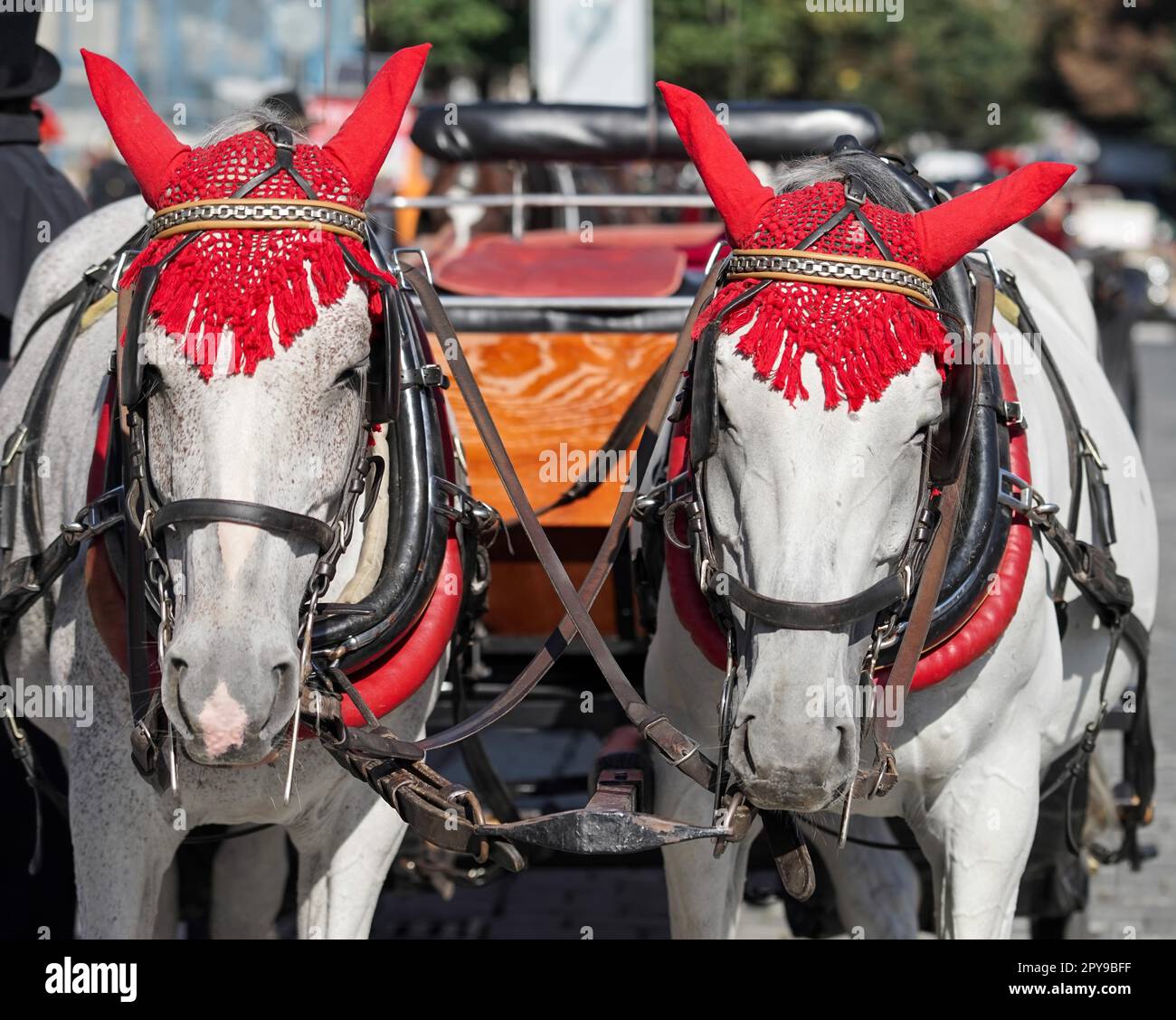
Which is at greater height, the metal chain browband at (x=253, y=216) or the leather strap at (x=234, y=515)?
the metal chain browband at (x=253, y=216)

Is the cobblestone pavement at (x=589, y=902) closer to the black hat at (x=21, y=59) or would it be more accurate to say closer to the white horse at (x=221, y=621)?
the white horse at (x=221, y=621)

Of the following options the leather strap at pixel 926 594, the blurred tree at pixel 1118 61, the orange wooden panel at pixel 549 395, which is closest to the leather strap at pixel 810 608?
the leather strap at pixel 926 594

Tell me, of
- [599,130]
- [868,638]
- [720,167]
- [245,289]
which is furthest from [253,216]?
[599,130]

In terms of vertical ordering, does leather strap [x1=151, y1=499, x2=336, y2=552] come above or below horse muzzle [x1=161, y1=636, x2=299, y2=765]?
above

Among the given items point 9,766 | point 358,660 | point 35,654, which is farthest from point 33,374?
point 358,660

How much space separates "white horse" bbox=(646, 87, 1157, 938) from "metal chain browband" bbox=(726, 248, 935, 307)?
0.12 meters

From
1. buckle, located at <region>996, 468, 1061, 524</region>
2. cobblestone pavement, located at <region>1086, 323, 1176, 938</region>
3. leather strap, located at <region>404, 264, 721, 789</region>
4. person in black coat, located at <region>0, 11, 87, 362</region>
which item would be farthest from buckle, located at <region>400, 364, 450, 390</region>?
cobblestone pavement, located at <region>1086, 323, 1176, 938</region>

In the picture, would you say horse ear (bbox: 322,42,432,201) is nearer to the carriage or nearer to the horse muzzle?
the carriage

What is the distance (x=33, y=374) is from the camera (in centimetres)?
344

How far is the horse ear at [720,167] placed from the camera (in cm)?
247

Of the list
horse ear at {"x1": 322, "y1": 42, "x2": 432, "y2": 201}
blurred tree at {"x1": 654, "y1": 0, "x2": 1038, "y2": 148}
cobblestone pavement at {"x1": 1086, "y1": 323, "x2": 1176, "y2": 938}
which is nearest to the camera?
horse ear at {"x1": 322, "y1": 42, "x2": 432, "y2": 201}

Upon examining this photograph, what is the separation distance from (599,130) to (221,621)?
9.16ft

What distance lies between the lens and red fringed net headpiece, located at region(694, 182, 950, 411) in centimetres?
226

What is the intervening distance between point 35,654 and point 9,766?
2.26 ft
